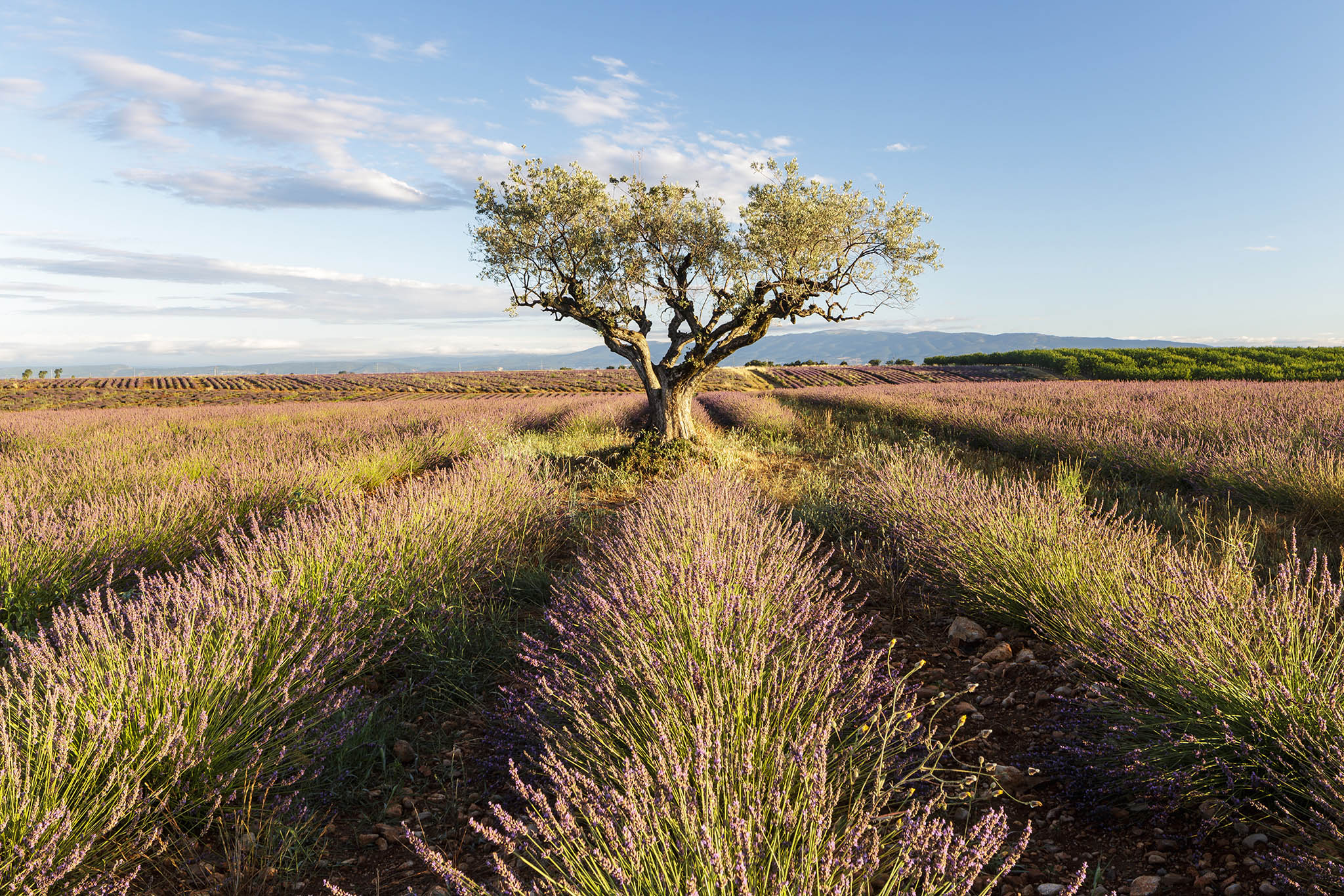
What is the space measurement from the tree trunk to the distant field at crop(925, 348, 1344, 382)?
954 inches

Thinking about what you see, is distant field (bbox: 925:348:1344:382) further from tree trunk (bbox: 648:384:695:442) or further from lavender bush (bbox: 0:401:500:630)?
lavender bush (bbox: 0:401:500:630)

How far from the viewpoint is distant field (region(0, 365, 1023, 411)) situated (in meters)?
36.0

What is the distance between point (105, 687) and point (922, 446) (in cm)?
1015

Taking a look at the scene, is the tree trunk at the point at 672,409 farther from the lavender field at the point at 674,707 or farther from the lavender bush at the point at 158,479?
the lavender field at the point at 674,707

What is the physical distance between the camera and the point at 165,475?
713cm

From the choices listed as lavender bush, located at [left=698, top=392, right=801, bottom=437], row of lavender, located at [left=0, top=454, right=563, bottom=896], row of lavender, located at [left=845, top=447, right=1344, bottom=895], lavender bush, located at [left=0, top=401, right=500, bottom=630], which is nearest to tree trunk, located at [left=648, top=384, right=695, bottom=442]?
lavender bush, located at [left=0, top=401, right=500, bottom=630]

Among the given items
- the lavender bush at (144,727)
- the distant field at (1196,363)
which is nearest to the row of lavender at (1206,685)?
the lavender bush at (144,727)

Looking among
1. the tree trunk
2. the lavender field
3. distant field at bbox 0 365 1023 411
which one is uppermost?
distant field at bbox 0 365 1023 411

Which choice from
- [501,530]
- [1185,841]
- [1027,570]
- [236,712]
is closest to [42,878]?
[236,712]

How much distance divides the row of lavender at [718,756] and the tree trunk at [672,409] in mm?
7373

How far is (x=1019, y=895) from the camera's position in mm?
1883

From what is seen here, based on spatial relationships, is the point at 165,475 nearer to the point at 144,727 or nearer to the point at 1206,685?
the point at 144,727

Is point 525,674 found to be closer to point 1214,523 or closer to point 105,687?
point 105,687

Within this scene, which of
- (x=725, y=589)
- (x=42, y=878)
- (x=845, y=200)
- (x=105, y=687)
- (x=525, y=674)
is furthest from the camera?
(x=845, y=200)
